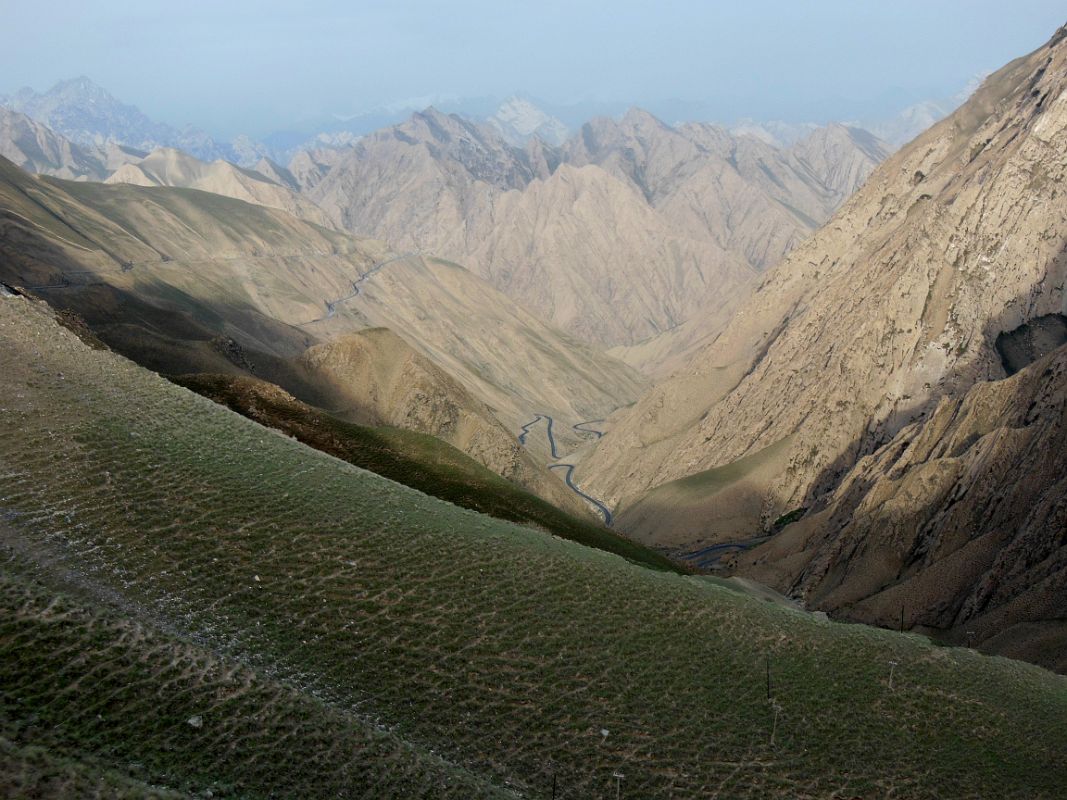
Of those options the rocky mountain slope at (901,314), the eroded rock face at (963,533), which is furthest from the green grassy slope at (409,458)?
the rocky mountain slope at (901,314)

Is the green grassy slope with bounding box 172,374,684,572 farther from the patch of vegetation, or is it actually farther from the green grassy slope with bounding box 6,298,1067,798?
the patch of vegetation

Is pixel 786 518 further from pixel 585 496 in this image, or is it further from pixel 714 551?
pixel 585 496

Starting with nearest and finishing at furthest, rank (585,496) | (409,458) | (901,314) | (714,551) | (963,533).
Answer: (409,458)
(963,533)
(714,551)
(901,314)
(585,496)

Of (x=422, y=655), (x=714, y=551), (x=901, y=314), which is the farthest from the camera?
(x=901, y=314)

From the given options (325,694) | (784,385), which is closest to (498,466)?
(784,385)

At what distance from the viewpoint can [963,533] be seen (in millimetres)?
62438

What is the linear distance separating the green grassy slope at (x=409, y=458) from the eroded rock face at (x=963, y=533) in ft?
58.9

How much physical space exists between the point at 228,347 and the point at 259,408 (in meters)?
41.8

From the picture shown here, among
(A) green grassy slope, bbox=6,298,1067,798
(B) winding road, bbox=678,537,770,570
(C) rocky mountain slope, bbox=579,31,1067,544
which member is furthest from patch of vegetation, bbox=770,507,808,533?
(A) green grassy slope, bbox=6,298,1067,798

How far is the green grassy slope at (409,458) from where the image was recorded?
4928 centimetres

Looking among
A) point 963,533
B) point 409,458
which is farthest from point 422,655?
point 963,533

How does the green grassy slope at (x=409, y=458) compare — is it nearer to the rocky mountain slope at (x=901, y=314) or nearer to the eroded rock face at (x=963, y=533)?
the eroded rock face at (x=963, y=533)

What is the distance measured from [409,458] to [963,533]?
4084 centimetres

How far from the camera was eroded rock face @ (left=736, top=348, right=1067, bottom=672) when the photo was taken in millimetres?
49219
